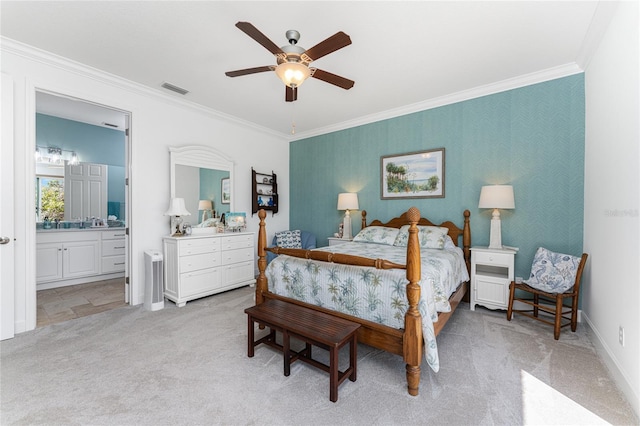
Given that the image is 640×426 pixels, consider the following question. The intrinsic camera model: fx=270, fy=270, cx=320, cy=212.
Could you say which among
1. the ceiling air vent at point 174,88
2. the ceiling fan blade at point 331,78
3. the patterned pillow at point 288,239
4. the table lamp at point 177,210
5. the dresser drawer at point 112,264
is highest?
the ceiling air vent at point 174,88

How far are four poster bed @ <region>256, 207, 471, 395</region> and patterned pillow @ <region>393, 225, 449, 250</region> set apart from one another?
0.17 metres

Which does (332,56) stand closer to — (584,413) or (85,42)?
(85,42)

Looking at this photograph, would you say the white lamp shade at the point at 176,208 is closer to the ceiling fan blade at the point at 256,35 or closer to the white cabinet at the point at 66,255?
the white cabinet at the point at 66,255

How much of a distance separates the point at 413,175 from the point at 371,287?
256 cm

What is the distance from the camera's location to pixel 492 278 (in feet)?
10.4

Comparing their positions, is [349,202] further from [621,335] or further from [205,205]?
[621,335]

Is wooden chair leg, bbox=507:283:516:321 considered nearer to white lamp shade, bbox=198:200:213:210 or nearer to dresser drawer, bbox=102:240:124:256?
white lamp shade, bbox=198:200:213:210

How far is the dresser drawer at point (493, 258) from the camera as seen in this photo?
10.2 feet

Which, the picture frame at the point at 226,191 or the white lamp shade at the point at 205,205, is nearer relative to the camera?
the white lamp shade at the point at 205,205

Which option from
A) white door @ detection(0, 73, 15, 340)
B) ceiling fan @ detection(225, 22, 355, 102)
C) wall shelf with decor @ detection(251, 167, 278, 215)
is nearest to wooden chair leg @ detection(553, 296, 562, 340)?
ceiling fan @ detection(225, 22, 355, 102)

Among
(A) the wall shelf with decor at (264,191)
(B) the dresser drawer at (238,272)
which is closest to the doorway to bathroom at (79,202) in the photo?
(B) the dresser drawer at (238,272)

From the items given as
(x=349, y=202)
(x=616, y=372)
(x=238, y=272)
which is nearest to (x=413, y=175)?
(x=349, y=202)

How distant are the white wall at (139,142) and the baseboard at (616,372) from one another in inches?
184

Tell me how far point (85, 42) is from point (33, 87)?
2.64ft
